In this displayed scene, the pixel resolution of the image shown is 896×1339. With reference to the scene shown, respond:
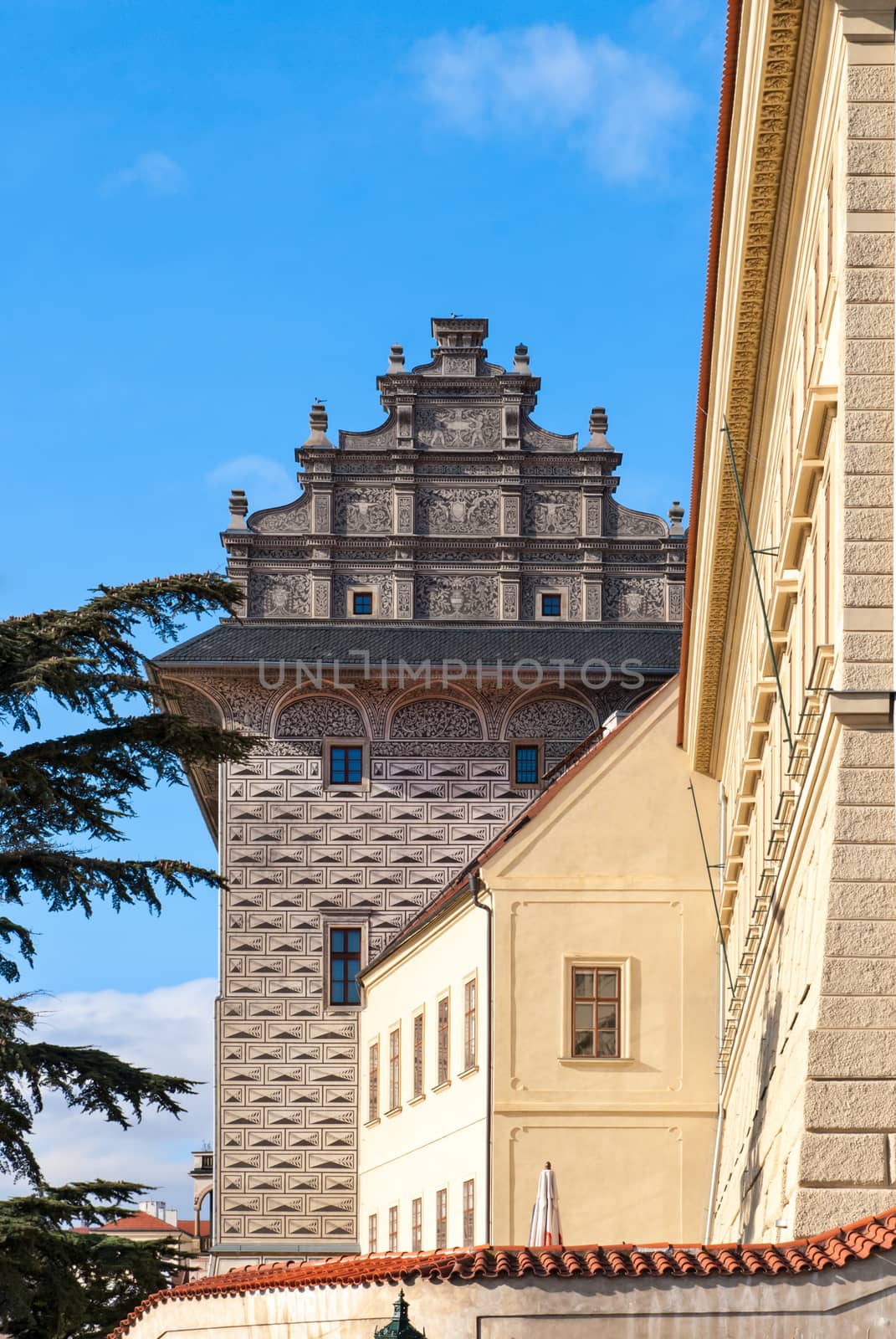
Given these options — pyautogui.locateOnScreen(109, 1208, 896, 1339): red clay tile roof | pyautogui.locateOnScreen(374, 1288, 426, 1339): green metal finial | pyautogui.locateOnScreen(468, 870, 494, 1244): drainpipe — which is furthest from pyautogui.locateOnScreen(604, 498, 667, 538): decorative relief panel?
pyautogui.locateOnScreen(374, 1288, 426, 1339): green metal finial

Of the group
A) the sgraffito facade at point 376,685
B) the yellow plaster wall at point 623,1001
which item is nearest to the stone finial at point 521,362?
the sgraffito facade at point 376,685

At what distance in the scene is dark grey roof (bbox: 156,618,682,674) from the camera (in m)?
32.3

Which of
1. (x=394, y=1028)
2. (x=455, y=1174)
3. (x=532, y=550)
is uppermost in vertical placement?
(x=532, y=550)

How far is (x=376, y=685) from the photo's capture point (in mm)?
32500

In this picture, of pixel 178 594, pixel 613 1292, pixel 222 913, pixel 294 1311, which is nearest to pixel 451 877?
pixel 222 913

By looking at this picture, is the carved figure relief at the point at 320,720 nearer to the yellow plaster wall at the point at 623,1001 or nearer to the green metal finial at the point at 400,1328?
the yellow plaster wall at the point at 623,1001

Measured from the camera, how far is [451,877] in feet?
106

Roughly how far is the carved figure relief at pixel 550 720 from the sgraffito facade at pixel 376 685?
1.3 inches

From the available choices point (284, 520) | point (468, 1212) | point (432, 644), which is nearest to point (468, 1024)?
point (468, 1212)

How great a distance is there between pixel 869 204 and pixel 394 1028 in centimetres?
2044

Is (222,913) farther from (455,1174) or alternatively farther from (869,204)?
(869,204)

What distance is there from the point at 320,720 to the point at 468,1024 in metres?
8.45

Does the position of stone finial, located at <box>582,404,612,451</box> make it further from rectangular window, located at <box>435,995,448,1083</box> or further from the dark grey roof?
rectangular window, located at <box>435,995,448,1083</box>

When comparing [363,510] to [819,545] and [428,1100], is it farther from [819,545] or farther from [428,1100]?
[819,545]
